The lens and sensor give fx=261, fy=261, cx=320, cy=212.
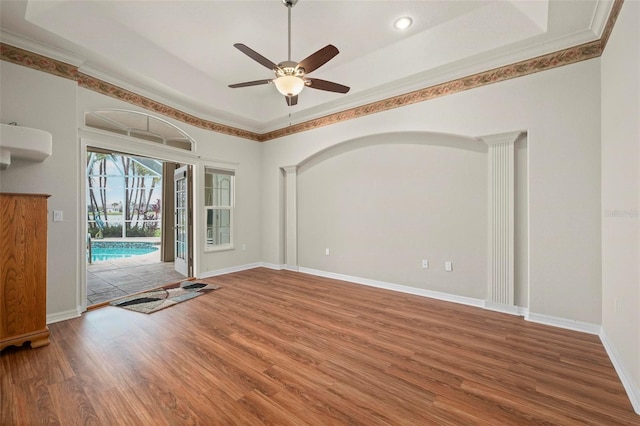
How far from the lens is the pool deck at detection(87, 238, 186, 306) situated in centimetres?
411

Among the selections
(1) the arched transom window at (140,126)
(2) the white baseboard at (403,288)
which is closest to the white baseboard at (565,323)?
(2) the white baseboard at (403,288)

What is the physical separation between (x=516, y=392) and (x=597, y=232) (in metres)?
2.03

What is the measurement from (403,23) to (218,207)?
14.5 ft

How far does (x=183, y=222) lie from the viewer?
16.9 feet

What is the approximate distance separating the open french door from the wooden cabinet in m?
2.44

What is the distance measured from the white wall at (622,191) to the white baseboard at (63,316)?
5.12 meters

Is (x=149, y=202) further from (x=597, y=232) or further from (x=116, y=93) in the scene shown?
(x=597, y=232)

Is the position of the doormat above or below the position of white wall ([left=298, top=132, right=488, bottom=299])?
below

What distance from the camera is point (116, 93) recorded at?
366 centimetres

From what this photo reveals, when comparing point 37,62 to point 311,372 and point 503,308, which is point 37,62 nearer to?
point 311,372

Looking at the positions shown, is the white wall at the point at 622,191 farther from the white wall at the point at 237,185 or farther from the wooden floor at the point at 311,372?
the white wall at the point at 237,185

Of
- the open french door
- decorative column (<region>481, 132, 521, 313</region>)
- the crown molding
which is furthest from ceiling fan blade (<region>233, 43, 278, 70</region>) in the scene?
the open french door

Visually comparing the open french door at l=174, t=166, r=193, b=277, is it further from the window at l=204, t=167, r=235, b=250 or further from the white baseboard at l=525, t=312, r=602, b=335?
the white baseboard at l=525, t=312, r=602, b=335

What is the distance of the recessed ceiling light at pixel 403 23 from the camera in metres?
3.19
